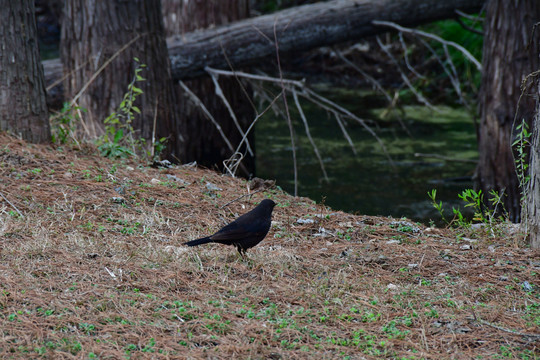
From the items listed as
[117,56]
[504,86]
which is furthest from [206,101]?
[504,86]

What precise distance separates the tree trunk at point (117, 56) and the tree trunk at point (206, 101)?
4.72ft

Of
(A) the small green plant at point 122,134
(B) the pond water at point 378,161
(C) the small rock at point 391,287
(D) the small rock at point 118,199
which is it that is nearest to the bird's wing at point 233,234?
(C) the small rock at point 391,287

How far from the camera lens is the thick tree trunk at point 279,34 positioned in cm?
772

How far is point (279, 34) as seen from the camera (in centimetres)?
777

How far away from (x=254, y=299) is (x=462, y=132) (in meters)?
8.77

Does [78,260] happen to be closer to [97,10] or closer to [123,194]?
[123,194]

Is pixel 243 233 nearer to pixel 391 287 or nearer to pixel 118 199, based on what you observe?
pixel 391 287

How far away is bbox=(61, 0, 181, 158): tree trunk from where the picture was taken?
652 cm

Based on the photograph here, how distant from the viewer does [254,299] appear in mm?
3426

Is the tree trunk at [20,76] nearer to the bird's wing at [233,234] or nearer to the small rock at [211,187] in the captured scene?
the small rock at [211,187]

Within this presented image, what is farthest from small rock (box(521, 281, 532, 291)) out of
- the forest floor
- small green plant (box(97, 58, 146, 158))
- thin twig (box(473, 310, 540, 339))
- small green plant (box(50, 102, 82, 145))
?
small green plant (box(50, 102, 82, 145))

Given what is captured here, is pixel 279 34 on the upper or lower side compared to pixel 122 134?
upper

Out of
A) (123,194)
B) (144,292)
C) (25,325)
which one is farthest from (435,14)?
(25,325)

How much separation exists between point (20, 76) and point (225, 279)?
Result: 3007 millimetres
